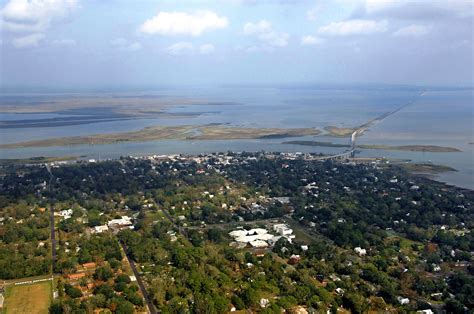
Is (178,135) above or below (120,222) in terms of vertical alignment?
above

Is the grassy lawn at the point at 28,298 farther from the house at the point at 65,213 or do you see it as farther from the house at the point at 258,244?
the house at the point at 258,244

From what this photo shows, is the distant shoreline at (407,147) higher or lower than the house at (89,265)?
higher

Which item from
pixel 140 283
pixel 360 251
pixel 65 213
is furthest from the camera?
pixel 65 213

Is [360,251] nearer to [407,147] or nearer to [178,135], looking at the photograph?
[407,147]

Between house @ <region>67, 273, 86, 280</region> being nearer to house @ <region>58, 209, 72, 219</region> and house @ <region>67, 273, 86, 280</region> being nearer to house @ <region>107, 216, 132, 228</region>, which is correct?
house @ <region>107, 216, 132, 228</region>

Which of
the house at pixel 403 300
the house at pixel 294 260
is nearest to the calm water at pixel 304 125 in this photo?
the house at pixel 294 260

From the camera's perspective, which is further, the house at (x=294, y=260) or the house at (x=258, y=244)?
the house at (x=258, y=244)

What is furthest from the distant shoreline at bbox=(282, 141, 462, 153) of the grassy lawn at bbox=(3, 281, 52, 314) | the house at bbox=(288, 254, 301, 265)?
the grassy lawn at bbox=(3, 281, 52, 314)

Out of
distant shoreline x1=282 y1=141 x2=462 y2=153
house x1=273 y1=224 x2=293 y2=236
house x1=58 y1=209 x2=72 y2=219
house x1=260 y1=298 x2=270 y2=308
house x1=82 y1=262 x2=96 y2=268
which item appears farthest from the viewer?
distant shoreline x1=282 y1=141 x2=462 y2=153

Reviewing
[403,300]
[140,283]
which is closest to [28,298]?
[140,283]
